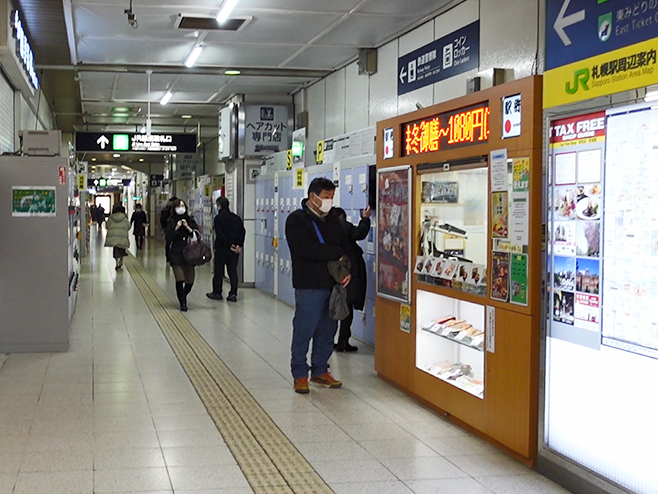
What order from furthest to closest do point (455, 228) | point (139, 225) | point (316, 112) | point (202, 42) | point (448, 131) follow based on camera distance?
1. point (139, 225)
2. point (316, 112)
3. point (202, 42)
4. point (455, 228)
5. point (448, 131)

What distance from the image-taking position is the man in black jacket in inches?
464

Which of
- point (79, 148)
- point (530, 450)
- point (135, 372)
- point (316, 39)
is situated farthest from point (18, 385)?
point (79, 148)

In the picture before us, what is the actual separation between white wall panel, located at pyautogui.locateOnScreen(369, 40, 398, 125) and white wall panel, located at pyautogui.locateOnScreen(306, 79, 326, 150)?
224 centimetres

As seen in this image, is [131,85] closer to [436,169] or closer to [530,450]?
[436,169]

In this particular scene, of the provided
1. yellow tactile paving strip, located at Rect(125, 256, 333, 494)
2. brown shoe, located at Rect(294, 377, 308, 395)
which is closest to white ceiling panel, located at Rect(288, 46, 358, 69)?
yellow tactile paving strip, located at Rect(125, 256, 333, 494)

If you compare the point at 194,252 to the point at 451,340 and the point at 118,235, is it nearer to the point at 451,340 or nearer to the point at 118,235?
the point at 451,340

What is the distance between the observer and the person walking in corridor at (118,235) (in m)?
17.4

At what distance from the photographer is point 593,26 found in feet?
13.1

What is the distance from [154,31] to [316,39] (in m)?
1.74

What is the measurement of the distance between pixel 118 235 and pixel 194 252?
716 cm

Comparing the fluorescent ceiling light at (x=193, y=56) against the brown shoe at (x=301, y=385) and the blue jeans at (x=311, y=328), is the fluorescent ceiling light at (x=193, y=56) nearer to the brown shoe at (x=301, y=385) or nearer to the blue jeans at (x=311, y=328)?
the blue jeans at (x=311, y=328)

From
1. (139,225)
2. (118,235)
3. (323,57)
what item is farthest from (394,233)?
(139,225)

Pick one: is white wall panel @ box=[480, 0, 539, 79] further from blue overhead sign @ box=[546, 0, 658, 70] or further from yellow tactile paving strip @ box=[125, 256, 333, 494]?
yellow tactile paving strip @ box=[125, 256, 333, 494]

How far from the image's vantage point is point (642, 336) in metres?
3.64
